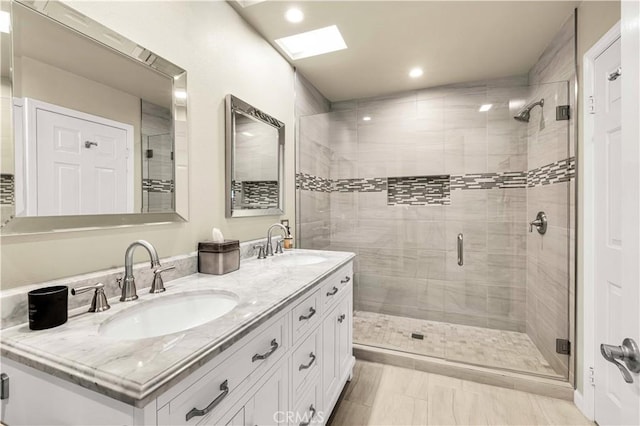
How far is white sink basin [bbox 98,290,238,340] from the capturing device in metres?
0.93

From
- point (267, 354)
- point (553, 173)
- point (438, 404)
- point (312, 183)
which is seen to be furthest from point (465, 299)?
point (267, 354)

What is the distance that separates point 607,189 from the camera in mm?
1499

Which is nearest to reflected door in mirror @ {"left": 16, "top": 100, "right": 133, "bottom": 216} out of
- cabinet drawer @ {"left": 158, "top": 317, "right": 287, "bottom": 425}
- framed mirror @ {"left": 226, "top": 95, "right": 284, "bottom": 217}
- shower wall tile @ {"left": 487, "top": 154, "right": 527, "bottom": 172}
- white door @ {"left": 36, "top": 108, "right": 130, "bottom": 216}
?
white door @ {"left": 36, "top": 108, "right": 130, "bottom": 216}

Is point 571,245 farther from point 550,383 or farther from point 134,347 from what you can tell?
point 134,347

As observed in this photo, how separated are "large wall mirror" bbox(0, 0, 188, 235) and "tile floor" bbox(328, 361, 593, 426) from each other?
1582 mm

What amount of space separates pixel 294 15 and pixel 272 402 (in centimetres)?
213

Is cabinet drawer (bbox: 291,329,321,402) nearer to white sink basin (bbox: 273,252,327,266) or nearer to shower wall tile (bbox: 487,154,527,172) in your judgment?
white sink basin (bbox: 273,252,327,266)

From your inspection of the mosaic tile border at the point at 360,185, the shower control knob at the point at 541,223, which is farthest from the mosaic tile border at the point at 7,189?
the shower control knob at the point at 541,223

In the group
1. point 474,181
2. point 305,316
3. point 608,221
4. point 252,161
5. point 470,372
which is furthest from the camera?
point 474,181

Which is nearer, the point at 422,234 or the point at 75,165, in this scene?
the point at 75,165

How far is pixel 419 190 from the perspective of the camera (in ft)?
9.66

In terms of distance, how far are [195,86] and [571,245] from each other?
8.03ft

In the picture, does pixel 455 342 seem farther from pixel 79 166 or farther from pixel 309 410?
pixel 79 166

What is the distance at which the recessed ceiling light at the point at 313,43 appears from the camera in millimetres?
2105
